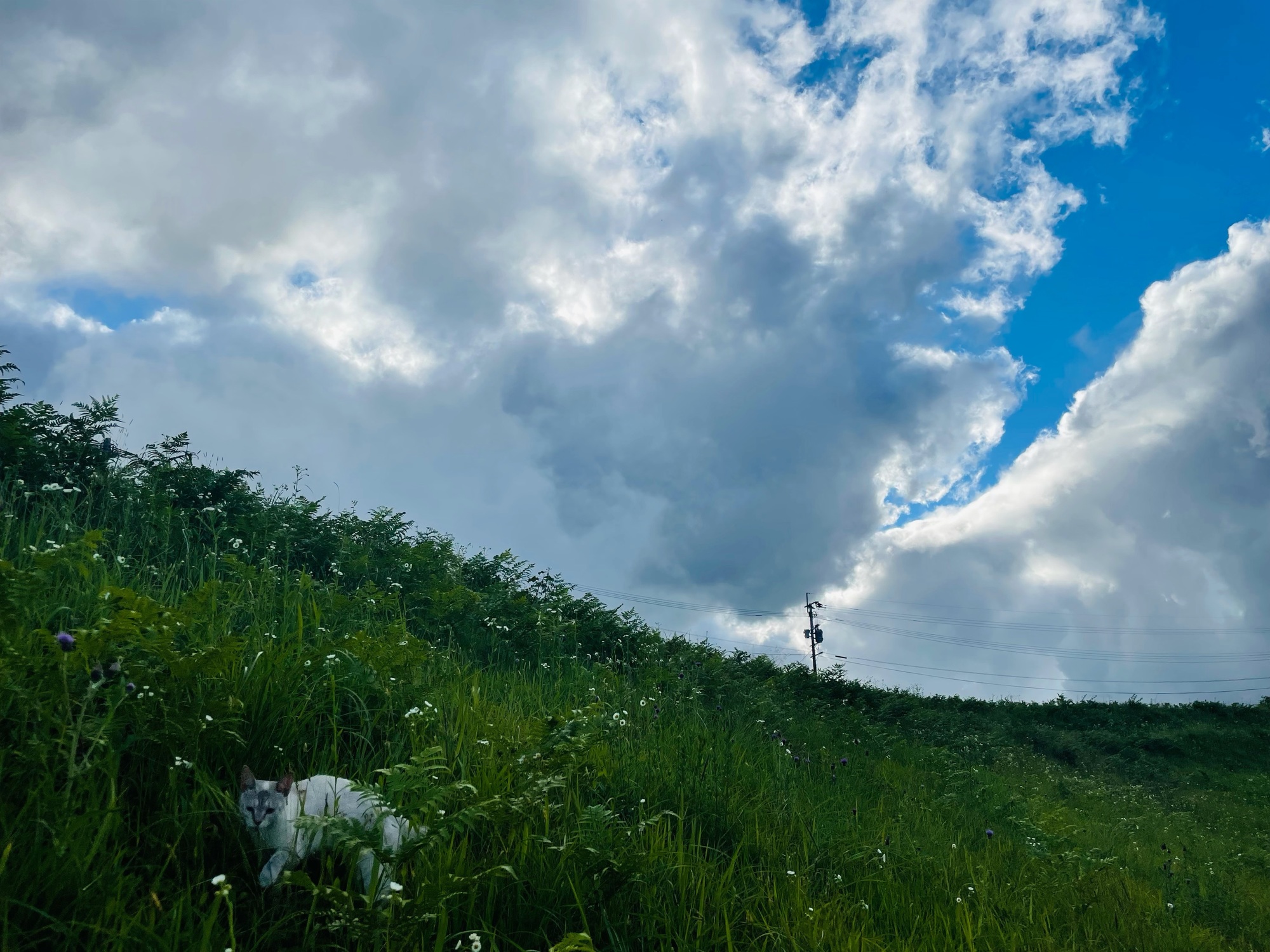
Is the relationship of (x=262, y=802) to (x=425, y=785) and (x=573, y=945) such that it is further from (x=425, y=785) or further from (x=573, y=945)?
(x=573, y=945)

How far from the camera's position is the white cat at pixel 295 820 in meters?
3.13

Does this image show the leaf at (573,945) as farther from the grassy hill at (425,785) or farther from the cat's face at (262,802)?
the cat's face at (262,802)

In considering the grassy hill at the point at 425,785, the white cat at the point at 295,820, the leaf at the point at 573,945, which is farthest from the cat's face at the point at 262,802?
the leaf at the point at 573,945

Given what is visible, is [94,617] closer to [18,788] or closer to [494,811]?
[18,788]

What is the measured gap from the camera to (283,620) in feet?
19.7

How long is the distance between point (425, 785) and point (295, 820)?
1.71 feet

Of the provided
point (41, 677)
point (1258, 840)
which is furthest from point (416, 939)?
point (1258, 840)

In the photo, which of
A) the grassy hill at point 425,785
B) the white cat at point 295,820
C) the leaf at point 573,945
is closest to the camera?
the leaf at point 573,945

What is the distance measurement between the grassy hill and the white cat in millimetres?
95

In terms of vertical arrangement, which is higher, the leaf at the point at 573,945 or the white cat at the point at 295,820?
the white cat at the point at 295,820

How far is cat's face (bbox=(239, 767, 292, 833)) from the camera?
3.22 meters

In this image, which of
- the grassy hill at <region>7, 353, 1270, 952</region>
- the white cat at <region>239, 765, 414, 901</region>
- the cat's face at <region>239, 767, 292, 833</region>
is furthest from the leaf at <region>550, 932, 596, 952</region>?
the cat's face at <region>239, 767, 292, 833</region>

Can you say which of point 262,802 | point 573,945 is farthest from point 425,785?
point 573,945

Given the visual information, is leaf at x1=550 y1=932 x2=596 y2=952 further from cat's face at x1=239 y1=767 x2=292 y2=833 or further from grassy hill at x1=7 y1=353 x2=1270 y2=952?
cat's face at x1=239 y1=767 x2=292 y2=833
